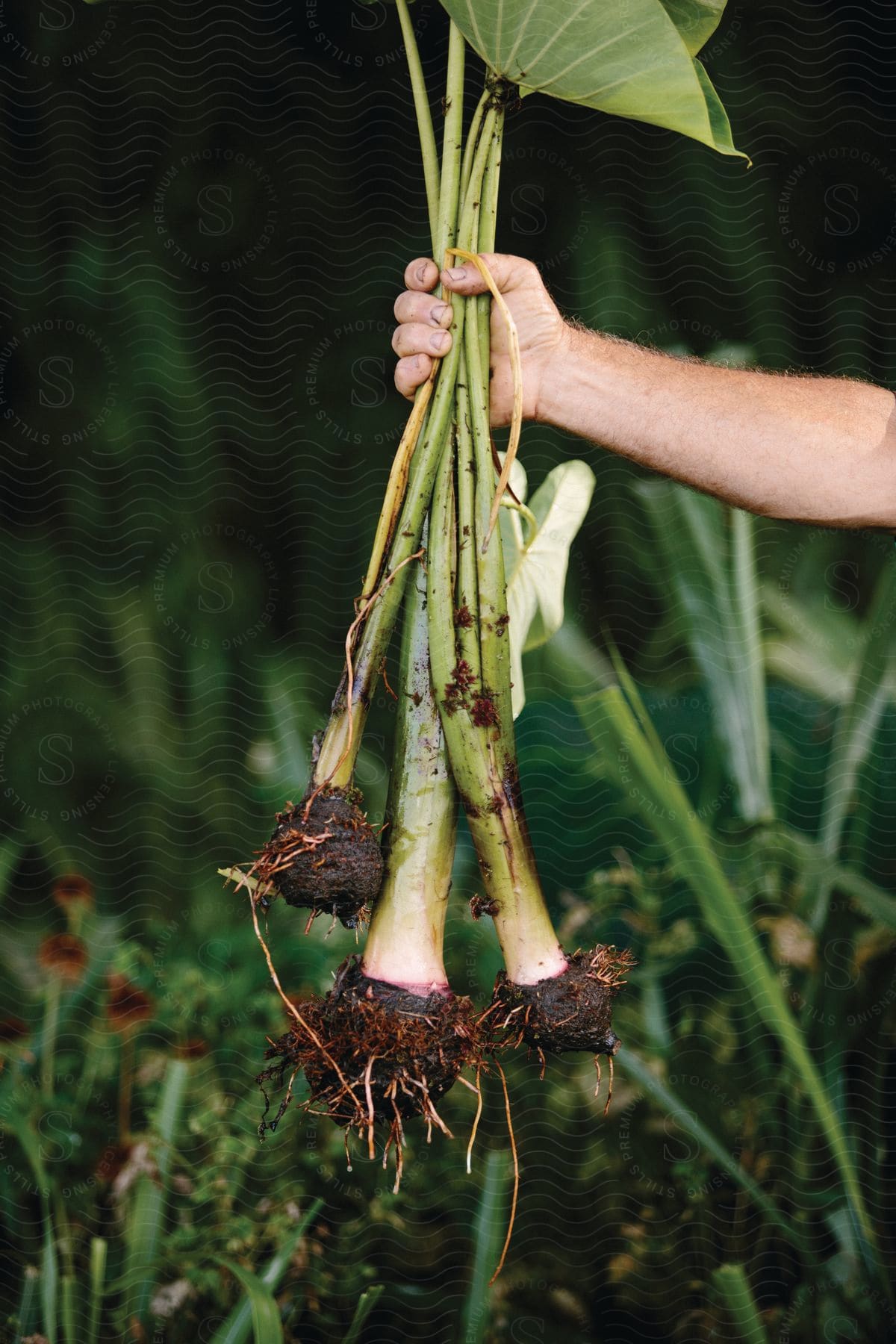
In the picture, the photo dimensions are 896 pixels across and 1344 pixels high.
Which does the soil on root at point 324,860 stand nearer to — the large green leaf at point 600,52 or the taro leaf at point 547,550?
the taro leaf at point 547,550

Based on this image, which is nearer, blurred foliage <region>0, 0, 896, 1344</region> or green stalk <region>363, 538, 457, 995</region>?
green stalk <region>363, 538, 457, 995</region>

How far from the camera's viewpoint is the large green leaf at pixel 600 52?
2.52 feet

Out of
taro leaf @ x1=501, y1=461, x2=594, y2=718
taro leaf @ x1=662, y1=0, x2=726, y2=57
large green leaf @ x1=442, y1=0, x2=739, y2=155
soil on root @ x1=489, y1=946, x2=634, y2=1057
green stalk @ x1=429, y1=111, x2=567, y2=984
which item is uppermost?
taro leaf @ x1=662, y1=0, x2=726, y2=57

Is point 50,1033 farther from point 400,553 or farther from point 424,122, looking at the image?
point 424,122

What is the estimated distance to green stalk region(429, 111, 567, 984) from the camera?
0.88 meters

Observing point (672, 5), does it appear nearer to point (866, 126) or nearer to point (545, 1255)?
point (866, 126)

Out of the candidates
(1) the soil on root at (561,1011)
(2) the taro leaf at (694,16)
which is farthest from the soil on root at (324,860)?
(2) the taro leaf at (694,16)

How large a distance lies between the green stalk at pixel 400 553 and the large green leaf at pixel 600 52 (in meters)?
0.09

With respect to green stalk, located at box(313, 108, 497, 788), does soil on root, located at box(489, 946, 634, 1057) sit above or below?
below

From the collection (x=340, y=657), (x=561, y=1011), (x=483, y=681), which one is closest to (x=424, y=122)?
(x=483, y=681)

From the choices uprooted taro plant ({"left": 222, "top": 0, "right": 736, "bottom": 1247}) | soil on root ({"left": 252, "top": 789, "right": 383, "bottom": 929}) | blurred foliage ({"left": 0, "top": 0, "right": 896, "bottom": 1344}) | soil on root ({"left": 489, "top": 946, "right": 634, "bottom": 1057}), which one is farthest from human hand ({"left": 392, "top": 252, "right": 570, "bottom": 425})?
blurred foliage ({"left": 0, "top": 0, "right": 896, "bottom": 1344})

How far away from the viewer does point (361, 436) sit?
1.93m

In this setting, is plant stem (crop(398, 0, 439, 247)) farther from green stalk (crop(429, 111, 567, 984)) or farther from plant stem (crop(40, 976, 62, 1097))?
plant stem (crop(40, 976, 62, 1097))

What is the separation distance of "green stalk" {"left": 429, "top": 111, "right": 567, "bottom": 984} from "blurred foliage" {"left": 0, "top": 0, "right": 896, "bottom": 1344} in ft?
2.56
